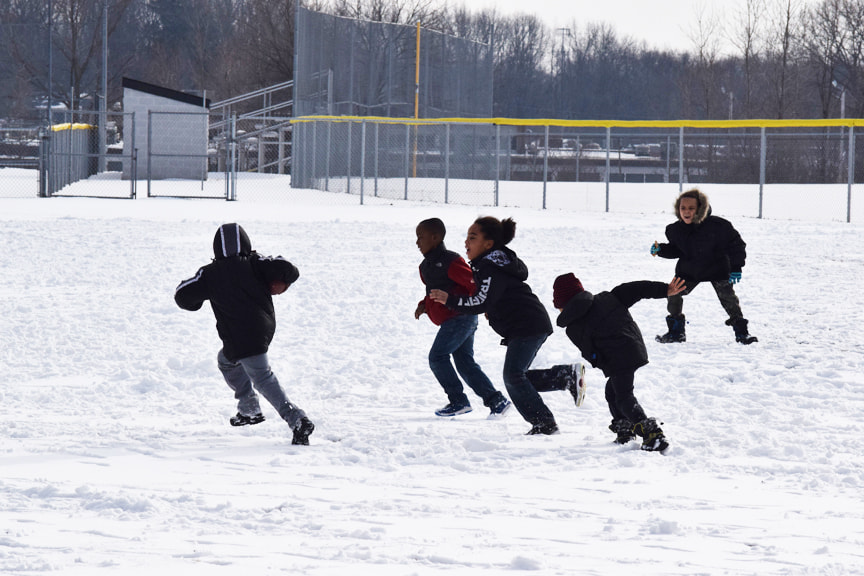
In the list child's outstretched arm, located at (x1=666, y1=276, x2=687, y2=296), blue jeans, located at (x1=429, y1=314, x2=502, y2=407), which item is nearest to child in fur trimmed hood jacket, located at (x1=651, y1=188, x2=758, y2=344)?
blue jeans, located at (x1=429, y1=314, x2=502, y2=407)

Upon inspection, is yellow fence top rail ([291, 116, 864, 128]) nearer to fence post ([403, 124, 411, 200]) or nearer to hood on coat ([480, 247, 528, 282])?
fence post ([403, 124, 411, 200])

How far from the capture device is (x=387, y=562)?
3.57m

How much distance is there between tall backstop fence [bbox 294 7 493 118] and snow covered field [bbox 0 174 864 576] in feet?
58.4

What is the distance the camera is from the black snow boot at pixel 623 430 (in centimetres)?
519

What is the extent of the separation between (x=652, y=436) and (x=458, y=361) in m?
1.26

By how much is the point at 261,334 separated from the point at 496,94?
72.8 meters

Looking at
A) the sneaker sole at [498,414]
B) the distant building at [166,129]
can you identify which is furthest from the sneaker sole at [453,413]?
the distant building at [166,129]

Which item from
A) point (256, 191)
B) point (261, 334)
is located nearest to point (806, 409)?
point (261, 334)

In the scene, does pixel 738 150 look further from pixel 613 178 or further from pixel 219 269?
pixel 219 269

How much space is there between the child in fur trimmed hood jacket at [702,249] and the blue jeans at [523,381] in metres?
2.85

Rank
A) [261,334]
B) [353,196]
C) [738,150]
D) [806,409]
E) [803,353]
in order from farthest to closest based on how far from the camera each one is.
Answer: 1. [738,150]
2. [353,196]
3. [803,353]
4. [806,409]
5. [261,334]

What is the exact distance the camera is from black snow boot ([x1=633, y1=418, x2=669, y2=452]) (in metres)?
5.01

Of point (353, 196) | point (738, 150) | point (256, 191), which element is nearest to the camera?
point (353, 196)

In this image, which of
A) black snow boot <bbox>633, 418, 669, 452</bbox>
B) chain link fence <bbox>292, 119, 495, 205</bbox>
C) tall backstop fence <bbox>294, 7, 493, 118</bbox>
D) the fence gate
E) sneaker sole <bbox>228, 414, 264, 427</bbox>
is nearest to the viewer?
black snow boot <bbox>633, 418, 669, 452</bbox>
